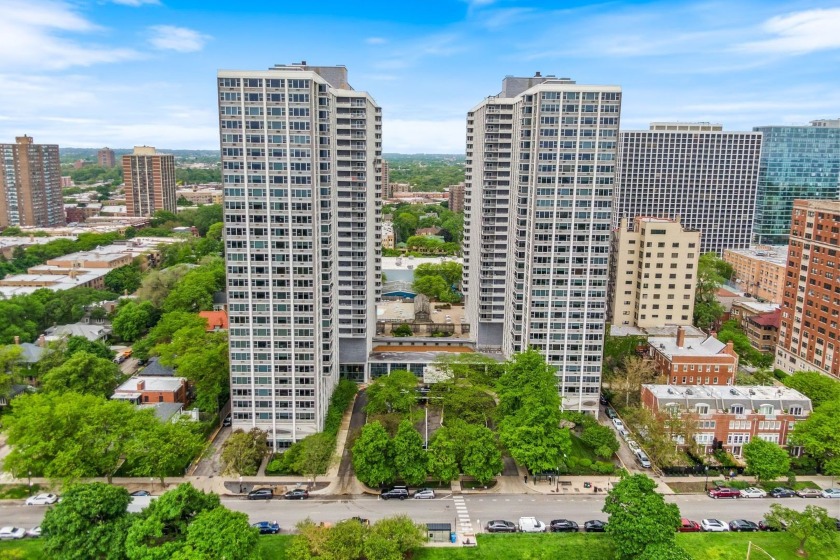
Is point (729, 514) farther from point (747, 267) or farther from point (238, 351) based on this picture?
point (747, 267)

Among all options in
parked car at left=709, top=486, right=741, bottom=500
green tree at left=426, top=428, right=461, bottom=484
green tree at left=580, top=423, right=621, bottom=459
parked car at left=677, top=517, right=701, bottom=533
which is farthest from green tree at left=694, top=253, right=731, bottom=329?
green tree at left=426, top=428, right=461, bottom=484

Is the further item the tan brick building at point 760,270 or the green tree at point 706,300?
the tan brick building at point 760,270

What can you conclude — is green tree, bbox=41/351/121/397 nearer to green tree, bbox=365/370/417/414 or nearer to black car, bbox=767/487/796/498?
green tree, bbox=365/370/417/414

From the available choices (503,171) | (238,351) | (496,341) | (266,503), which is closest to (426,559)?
(266,503)

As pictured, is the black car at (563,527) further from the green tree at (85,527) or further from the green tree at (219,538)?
the green tree at (85,527)

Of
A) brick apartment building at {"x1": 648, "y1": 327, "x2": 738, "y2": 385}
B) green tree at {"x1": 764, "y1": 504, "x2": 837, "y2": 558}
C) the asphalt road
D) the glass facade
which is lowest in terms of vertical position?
the asphalt road

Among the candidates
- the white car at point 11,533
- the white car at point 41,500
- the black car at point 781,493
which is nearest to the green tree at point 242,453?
the white car at point 41,500

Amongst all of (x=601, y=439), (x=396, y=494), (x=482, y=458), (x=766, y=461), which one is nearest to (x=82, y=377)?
(x=396, y=494)
